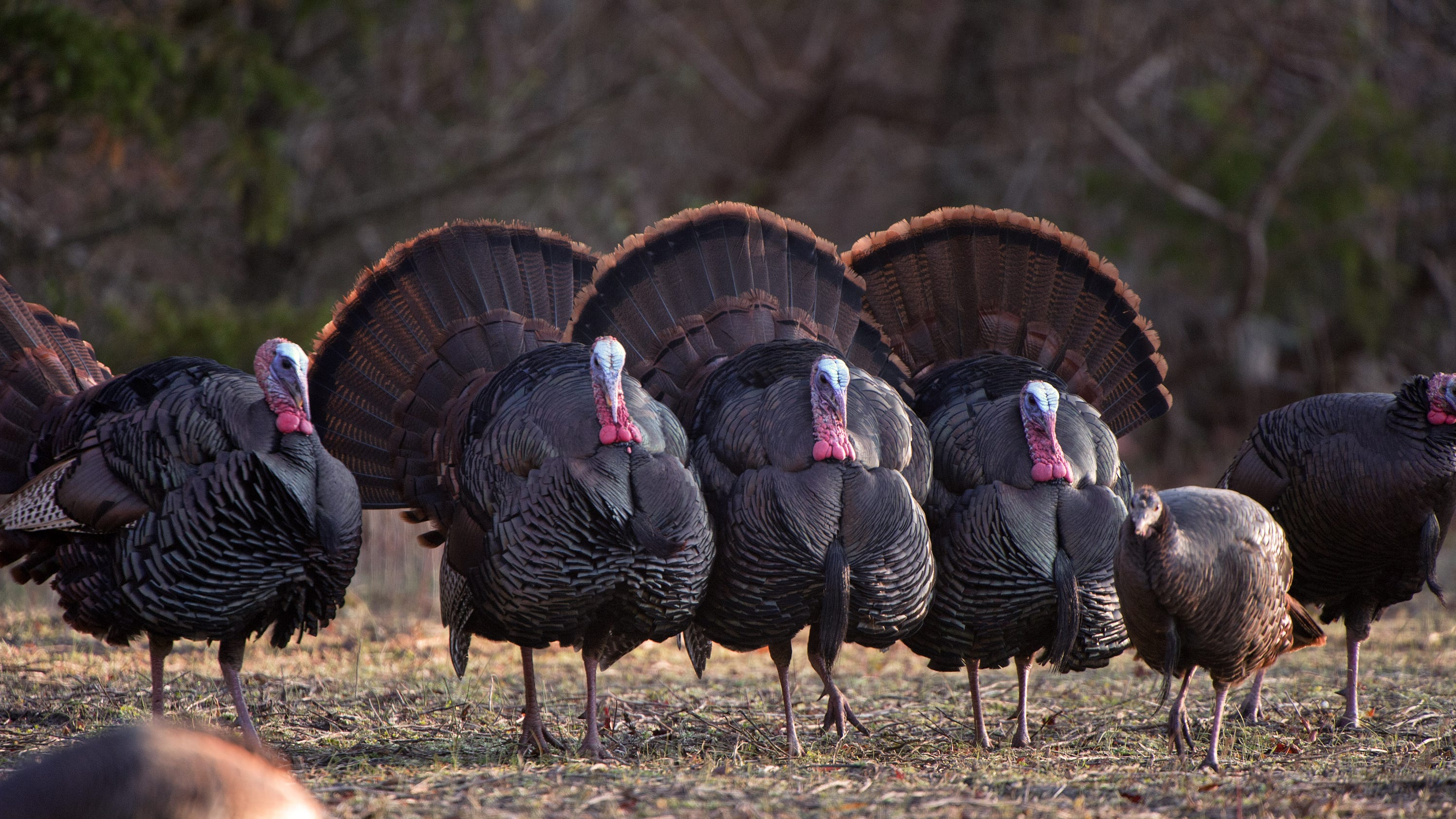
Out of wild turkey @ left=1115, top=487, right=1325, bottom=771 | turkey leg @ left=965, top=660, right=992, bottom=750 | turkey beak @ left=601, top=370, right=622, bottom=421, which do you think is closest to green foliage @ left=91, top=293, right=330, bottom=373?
turkey beak @ left=601, top=370, right=622, bottom=421

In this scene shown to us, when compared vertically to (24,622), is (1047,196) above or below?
above

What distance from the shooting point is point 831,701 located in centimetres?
468

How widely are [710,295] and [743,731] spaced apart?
169 cm

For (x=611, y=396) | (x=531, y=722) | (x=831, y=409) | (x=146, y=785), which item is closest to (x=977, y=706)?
(x=831, y=409)

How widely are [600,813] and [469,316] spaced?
247 centimetres

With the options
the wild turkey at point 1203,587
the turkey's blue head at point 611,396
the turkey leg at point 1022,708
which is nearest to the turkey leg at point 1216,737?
the wild turkey at point 1203,587

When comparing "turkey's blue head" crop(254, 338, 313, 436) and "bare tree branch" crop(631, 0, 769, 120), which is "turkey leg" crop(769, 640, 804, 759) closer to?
"turkey's blue head" crop(254, 338, 313, 436)

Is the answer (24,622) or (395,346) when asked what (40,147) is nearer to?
(24,622)

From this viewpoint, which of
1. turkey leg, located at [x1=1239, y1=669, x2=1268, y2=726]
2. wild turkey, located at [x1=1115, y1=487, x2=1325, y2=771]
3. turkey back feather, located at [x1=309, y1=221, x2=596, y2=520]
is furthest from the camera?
turkey back feather, located at [x1=309, y1=221, x2=596, y2=520]

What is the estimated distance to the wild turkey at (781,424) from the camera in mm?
4137

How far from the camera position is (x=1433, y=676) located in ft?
18.5

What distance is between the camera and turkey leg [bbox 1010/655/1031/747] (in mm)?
4547

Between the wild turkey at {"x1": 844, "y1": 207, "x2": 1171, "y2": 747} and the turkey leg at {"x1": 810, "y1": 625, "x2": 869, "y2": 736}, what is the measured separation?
1.12 ft

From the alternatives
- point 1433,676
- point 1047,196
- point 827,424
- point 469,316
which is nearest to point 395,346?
point 469,316
